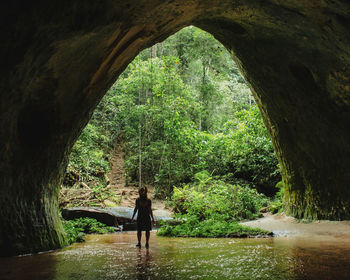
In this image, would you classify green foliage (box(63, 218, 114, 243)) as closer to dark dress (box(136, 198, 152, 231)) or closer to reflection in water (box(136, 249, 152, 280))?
dark dress (box(136, 198, 152, 231))

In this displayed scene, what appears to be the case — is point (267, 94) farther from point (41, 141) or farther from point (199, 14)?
point (41, 141)

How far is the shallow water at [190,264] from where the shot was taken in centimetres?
318

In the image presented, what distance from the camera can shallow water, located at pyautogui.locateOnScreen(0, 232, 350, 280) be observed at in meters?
3.18

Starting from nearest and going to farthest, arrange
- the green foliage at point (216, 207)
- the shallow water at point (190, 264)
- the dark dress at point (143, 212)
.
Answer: the shallow water at point (190, 264)
the dark dress at point (143, 212)
the green foliage at point (216, 207)

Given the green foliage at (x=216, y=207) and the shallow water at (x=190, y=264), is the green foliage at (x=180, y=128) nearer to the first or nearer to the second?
the green foliage at (x=216, y=207)

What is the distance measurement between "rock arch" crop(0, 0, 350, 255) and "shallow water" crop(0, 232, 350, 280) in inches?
44.7

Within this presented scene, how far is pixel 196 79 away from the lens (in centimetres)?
2381

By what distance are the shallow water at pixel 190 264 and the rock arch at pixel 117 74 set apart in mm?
1135

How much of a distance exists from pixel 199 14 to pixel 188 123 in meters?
11.6

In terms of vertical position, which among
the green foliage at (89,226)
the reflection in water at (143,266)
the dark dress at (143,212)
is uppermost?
the dark dress at (143,212)

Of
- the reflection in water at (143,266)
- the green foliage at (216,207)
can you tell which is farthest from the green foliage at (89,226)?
the reflection in water at (143,266)

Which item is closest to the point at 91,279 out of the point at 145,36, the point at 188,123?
the point at 145,36

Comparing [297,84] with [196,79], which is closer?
[297,84]

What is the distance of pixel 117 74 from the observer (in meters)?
6.59
